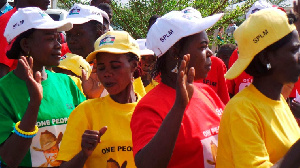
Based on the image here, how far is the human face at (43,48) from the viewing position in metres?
4.08

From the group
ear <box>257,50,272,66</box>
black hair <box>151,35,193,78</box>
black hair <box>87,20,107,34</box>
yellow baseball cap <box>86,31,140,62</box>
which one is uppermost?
ear <box>257,50,272,66</box>

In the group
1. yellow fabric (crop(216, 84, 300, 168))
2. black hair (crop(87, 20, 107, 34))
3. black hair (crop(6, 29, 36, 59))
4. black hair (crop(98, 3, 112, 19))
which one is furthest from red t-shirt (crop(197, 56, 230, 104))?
black hair (crop(98, 3, 112, 19))

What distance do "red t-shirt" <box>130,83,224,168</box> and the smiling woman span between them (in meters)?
1.06

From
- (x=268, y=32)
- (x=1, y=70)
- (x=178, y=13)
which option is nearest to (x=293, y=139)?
(x=268, y=32)

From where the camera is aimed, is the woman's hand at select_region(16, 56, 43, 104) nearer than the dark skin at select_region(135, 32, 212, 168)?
No

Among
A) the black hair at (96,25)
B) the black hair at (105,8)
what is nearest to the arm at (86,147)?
the black hair at (96,25)

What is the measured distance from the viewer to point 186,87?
2721 millimetres

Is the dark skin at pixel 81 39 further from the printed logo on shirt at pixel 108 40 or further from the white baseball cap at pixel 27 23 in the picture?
the printed logo on shirt at pixel 108 40

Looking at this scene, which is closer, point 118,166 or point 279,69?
point 279,69

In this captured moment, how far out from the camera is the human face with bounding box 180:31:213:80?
311cm

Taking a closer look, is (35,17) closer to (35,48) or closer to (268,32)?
(35,48)

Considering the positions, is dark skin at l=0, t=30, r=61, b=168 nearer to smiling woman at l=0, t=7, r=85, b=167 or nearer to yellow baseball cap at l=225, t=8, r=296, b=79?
smiling woman at l=0, t=7, r=85, b=167

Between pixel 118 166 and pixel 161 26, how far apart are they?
1.02 meters

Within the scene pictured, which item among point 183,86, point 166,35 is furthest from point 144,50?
point 183,86
